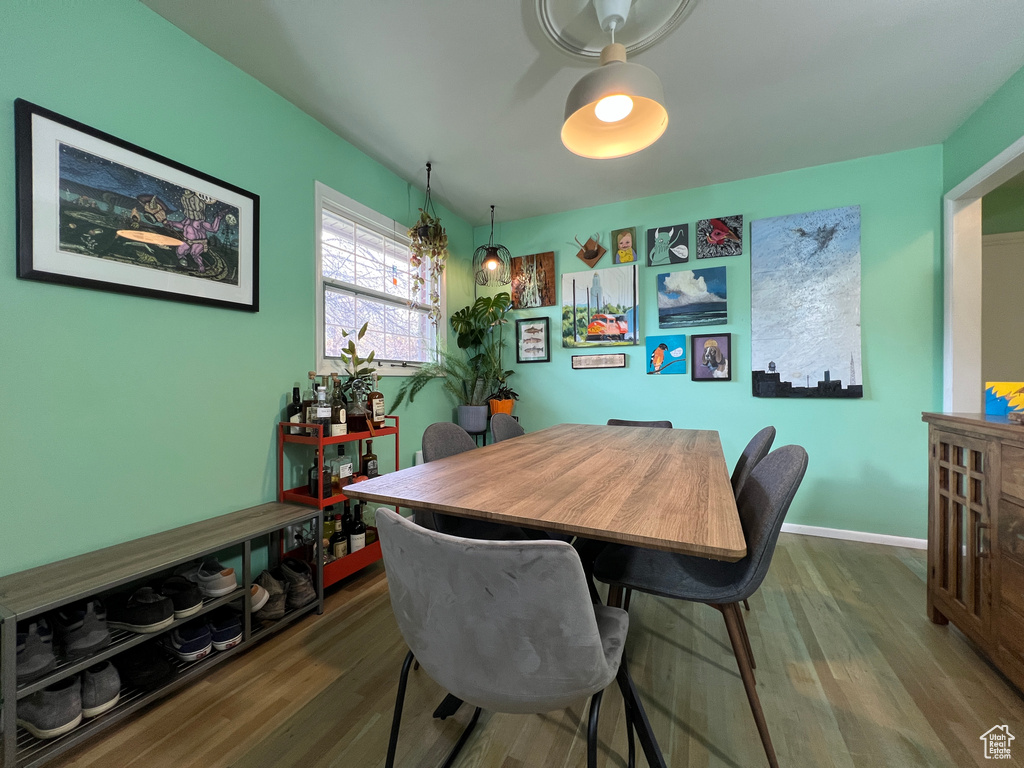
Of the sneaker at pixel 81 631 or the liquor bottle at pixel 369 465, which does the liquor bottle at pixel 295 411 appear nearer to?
the liquor bottle at pixel 369 465

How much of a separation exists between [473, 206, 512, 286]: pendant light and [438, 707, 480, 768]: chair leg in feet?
9.84

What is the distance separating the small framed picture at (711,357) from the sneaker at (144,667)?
3.41 m

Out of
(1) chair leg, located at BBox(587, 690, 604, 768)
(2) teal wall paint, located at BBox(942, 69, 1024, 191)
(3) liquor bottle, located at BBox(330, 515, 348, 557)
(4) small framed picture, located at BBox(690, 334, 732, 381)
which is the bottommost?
(3) liquor bottle, located at BBox(330, 515, 348, 557)

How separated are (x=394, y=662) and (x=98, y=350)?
1.65 metres

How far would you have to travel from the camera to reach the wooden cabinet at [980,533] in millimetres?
1335

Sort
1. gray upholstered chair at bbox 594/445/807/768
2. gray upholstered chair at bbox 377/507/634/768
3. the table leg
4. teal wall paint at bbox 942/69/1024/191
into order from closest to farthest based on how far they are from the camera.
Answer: gray upholstered chair at bbox 377/507/634/768
the table leg
gray upholstered chair at bbox 594/445/807/768
teal wall paint at bbox 942/69/1024/191

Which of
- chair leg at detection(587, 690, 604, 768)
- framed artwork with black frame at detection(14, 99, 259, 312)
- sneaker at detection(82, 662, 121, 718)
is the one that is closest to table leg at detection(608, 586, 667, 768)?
chair leg at detection(587, 690, 604, 768)

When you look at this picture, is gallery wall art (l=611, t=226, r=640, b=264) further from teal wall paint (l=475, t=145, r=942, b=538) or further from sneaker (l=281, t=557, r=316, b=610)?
sneaker (l=281, t=557, r=316, b=610)

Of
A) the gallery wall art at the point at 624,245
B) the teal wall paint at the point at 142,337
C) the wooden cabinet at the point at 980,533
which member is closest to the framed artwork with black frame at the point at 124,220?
the teal wall paint at the point at 142,337

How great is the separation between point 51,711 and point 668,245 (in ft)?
13.0

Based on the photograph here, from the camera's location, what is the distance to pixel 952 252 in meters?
2.48

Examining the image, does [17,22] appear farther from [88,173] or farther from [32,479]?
[32,479]

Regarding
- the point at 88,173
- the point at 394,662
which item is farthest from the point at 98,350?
the point at 394,662

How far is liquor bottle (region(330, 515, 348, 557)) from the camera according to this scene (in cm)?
211
